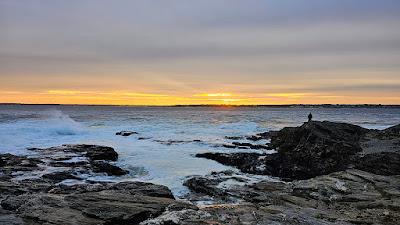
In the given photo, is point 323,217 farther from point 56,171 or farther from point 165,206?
point 56,171

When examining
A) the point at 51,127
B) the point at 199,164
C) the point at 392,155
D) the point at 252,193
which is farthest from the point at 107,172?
the point at 51,127

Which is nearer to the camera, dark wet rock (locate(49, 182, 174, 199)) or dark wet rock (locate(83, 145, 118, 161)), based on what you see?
dark wet rock (locate(49, 182, 174, 199))

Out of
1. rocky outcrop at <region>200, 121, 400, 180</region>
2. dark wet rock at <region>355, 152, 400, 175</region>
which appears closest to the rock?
dark wet rock at <region>355, 152, 400, 175</region>

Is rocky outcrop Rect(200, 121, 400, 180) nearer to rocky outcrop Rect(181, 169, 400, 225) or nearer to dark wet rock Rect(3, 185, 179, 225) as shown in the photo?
rocky outcrop Rect(181, 169, 400, 225)

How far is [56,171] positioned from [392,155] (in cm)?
1530

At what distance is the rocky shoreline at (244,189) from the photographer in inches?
350

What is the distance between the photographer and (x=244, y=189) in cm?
1446

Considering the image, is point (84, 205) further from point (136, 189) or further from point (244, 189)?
point (244, 189)

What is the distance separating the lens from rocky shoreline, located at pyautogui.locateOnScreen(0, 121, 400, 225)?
8.90m

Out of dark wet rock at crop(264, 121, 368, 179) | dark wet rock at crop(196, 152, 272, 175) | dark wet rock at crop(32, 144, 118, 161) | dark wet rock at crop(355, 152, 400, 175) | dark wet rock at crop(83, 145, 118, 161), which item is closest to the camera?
dark wet rock at crop(355, 152, 400, 175)

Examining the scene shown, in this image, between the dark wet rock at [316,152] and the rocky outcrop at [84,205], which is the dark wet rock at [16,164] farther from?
the dark wet rock at [316,152]

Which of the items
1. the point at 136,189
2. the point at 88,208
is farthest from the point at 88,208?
the point at 136,189

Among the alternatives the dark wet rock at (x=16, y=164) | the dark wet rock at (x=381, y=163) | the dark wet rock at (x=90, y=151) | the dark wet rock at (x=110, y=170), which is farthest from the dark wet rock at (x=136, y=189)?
the dark wet rock at (x=90, y=151)

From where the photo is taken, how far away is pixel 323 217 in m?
9.31
